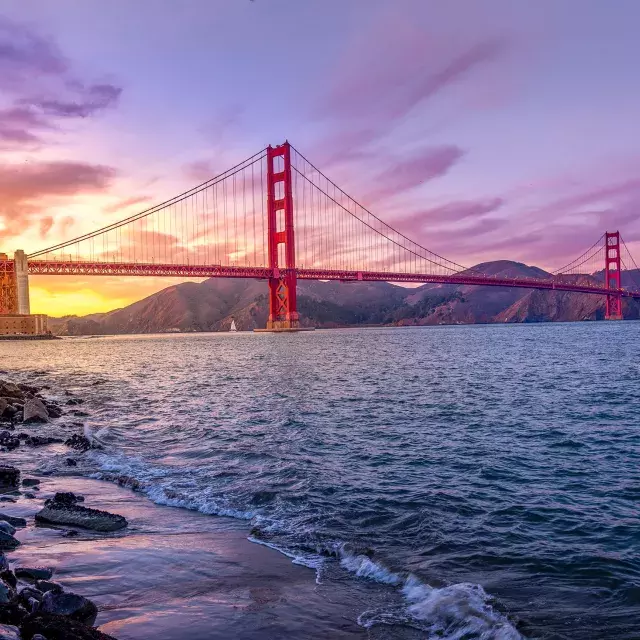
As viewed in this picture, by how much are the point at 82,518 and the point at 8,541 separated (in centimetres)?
105

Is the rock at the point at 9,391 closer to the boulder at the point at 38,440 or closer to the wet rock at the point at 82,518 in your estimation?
the boulder at the point at 38,440

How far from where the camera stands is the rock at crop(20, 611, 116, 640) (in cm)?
350

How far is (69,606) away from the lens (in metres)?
4.26

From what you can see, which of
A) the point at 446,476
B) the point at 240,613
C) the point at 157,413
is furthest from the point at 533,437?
the point at 157,413

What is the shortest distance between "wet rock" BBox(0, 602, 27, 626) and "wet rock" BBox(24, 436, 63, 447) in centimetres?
931

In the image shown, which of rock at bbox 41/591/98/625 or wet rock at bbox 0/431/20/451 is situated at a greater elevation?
rock at bbox 41/591/98/625

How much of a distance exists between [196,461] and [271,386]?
1382cm

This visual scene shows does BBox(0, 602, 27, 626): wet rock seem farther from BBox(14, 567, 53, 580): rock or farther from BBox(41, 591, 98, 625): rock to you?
BBox(14, 567, 53, 580): rock

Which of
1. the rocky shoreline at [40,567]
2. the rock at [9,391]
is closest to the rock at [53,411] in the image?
the rock at [9,391]

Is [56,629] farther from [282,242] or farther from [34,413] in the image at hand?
[282,242]

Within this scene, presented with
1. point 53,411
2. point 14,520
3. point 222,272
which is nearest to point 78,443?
point 53,411

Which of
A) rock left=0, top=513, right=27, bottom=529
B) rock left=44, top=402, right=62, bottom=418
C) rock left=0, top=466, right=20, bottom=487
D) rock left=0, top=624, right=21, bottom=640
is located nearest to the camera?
rock left=0, top=624, right=21, bottom=640

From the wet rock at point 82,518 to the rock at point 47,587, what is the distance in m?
2.10

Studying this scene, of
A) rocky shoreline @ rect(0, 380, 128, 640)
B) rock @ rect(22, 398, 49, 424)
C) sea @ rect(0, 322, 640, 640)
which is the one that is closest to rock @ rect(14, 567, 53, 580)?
rocky shoreline @ rect(0, 380, 128, 640)
